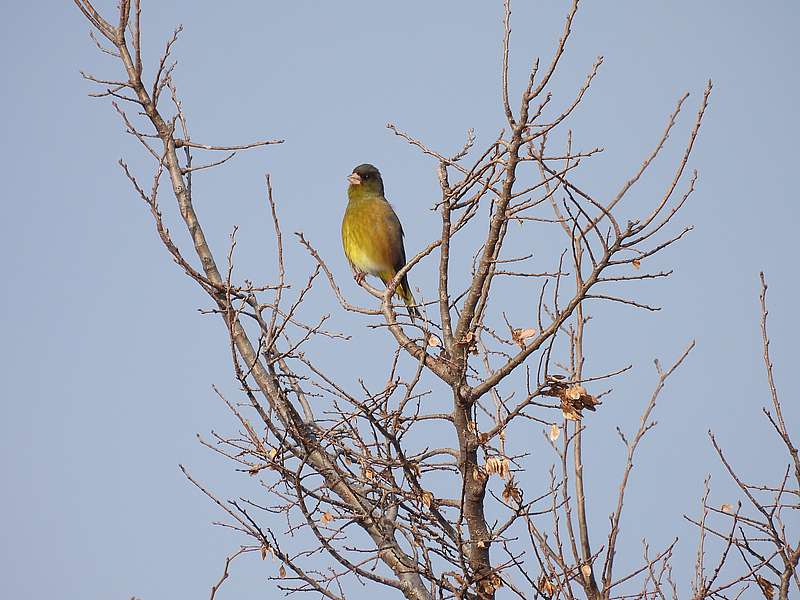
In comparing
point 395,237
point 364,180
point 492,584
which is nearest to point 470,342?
point 492,584

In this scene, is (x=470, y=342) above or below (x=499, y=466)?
above

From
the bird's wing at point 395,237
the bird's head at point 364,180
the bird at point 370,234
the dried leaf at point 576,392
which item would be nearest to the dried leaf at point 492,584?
the dried leaf at point 576,392

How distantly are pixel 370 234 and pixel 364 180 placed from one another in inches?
21.1

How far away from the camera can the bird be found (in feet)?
24.4

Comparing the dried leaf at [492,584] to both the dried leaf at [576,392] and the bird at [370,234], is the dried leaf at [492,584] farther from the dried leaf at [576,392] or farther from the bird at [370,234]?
the bird at [370,234]

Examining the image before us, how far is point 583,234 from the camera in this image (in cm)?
351

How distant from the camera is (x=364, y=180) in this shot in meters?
7.77

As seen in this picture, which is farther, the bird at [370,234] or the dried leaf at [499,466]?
the bird at [370,234]

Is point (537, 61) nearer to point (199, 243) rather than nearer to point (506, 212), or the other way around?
point (506, 212)

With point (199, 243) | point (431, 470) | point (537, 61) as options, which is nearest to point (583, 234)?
point (537, 61)

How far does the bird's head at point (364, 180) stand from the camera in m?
7.74

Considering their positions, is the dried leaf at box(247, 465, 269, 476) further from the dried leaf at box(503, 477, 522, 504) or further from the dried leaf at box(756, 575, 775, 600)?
the dried leaf at box(756, 575, 775, 600)

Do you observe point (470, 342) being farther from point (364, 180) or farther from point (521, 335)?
point (364, 180)

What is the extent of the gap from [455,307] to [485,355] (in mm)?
981
